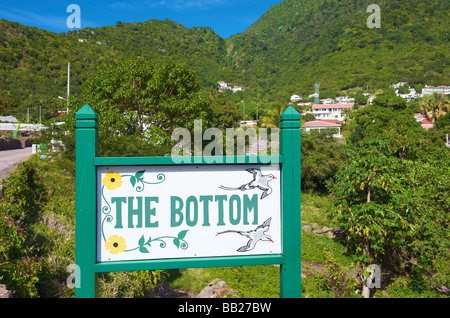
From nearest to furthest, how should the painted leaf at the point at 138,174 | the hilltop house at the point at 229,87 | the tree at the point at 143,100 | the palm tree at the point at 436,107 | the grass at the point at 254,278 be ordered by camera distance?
the painted leaf at the point at 138,174, the grass at the point at 254,278, the tree at the point at 143,100, the palm tree at the point at 436,107, the hilltop house at the point at 229,87

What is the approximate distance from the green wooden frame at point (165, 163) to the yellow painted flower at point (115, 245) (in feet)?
0.26

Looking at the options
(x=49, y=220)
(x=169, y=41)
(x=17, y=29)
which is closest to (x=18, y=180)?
(x=49, y=220)

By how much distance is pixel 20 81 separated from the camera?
48.0 meters

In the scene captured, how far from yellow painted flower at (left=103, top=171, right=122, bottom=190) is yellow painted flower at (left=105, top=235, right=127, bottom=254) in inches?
13.3

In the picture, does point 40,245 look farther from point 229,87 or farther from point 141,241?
point 229,87

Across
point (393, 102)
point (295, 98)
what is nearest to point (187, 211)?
point (393, 102)

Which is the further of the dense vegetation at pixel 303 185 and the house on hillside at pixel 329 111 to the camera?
the house on hillside at pixel 329 111

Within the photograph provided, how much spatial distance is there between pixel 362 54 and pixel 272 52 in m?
36.6

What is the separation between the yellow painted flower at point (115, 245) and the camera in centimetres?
207

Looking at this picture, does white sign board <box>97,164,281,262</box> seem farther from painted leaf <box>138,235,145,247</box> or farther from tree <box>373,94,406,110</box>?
tree <box>373,94,406,110</box>

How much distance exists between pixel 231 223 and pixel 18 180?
721cm

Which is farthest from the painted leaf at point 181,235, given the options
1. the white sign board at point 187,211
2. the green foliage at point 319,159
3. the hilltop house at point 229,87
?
the hilltop house at point 229,87

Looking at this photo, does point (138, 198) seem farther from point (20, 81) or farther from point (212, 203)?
point (20, 81)

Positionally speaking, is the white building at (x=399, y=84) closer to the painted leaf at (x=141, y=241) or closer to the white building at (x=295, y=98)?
the white building at (x=295, y=98)
